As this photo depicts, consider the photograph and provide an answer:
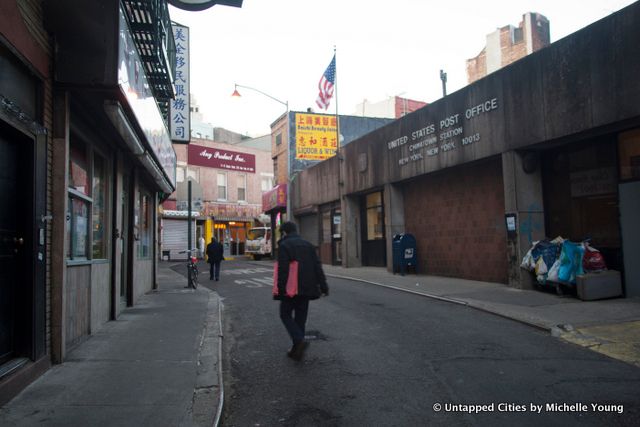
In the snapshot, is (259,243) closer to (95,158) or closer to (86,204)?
(95,158)

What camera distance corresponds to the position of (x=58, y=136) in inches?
212

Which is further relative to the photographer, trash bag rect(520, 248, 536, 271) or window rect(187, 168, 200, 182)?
window rect(187, 168, 200, 182)

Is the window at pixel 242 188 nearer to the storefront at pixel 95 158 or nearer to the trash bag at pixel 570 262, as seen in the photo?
the storefront at pixel 95 158

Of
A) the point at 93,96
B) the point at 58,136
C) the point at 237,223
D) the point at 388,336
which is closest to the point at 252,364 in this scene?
the point at 388,336

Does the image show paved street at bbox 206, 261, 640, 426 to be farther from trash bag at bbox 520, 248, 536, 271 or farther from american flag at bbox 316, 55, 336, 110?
american flag at bbox 316, 55, 336, 110

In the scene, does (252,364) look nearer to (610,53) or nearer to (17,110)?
(17,110)

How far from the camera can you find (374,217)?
797 inches

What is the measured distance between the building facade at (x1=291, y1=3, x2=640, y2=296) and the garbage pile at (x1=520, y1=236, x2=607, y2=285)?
476 mm

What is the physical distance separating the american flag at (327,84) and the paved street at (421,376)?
1627 cm

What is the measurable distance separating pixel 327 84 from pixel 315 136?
9008 millimetres

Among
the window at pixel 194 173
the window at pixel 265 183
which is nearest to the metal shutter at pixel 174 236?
the window at pixel 194 173

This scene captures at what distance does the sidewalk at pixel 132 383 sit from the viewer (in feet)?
12.9

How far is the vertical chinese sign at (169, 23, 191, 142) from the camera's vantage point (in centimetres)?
1425

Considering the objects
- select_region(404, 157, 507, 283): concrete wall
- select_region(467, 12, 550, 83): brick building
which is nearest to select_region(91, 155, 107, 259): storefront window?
select_region(404, 157, 507, 283): concrete wall
